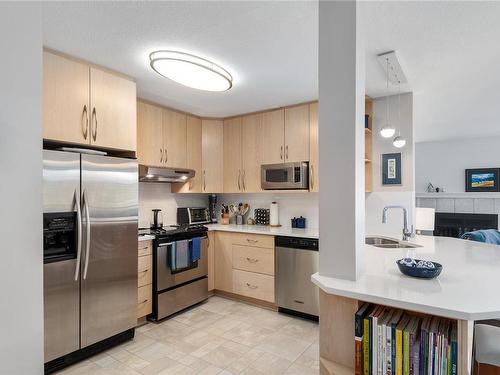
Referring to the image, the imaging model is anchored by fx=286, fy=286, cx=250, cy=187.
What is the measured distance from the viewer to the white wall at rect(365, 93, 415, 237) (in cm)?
312

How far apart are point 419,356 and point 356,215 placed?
0.64 m

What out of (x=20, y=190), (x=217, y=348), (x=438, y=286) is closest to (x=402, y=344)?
(x=438, y=286)

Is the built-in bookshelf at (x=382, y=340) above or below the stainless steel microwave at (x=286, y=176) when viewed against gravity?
below

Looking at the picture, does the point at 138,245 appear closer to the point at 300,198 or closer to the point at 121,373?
the point at 121,373

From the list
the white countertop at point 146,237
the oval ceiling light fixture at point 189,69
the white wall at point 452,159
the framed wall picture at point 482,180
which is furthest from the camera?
the white wall at point 452,159

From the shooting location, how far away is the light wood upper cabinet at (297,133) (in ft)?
11.2

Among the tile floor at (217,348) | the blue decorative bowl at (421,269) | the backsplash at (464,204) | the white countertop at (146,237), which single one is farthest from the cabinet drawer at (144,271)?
the backsplash at (464,204)

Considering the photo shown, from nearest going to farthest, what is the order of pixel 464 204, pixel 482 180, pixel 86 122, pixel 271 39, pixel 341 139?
pixel 341 139 < pixel 271 39 < pixel 86 122 < pixel 482 180 < pixel 464 204

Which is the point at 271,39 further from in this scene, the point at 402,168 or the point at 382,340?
the point at 402,168

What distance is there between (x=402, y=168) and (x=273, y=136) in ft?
5.04

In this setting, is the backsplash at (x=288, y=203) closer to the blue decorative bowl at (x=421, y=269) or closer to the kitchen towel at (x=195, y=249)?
the kitchen towel at (x=195, y=249)

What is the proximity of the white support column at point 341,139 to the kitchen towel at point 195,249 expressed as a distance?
206cm

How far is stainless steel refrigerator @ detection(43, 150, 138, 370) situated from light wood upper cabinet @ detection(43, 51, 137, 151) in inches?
7.7

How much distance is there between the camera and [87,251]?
227 cm
